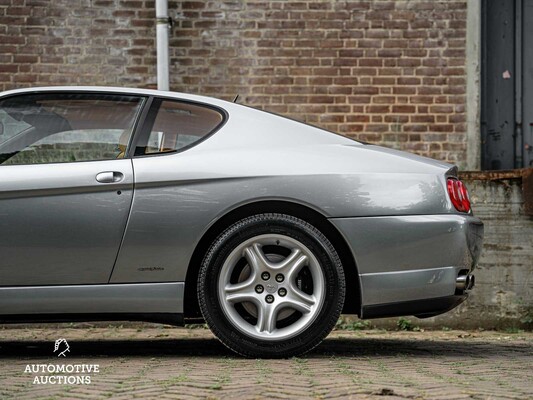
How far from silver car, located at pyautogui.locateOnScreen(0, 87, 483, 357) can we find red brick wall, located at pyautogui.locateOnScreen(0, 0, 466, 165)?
12.7ft

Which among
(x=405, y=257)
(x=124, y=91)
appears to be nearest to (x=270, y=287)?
(x=405, y=257)

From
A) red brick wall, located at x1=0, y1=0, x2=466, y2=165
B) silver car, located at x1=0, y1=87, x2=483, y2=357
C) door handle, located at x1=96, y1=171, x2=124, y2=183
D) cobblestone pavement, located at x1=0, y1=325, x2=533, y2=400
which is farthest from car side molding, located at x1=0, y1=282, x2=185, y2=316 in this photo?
red brick wall, located at x1=0, y1=0, x2=466, y2=165

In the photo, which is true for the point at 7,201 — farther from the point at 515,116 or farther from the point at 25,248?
the point at 515,116

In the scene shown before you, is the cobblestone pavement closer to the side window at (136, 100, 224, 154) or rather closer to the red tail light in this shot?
the red tail light

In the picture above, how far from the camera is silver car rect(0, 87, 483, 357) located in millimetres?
5938

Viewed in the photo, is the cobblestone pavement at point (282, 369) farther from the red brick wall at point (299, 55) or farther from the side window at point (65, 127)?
the red brick wall at point (299, 55)

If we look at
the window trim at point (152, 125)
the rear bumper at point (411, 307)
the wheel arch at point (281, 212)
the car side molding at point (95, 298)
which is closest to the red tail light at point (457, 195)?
the rear bumper at point (411, 307)


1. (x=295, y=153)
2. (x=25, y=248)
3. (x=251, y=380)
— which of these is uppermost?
(x=295, y=153)

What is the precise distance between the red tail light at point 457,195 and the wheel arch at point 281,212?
25.5 inches

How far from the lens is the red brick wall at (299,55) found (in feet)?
32.3

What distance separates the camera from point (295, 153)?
20.0ft

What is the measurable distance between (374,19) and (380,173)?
4.15 metres

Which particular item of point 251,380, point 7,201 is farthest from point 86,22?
point 251,380

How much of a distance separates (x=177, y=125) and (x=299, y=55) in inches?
152
